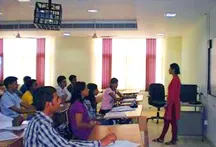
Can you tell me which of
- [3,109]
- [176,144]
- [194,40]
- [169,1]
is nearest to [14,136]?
[3,109]

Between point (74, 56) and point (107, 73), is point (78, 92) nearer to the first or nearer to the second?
point (74, 56)

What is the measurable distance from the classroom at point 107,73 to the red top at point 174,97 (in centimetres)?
2

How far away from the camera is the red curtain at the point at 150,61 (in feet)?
39.2

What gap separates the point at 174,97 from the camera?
6.32 metres

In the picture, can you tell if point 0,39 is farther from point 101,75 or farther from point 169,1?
point 169,1

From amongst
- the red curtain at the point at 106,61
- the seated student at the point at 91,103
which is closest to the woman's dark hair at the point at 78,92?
the seated student at the point at 91,103

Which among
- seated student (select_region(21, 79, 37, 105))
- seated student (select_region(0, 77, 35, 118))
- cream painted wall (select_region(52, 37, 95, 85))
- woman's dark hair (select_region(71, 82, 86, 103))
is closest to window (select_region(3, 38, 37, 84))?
cream painted wall (select_region(52, 37, 95, 85))

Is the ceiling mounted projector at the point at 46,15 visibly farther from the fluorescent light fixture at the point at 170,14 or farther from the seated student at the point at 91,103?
the fluorescent light fixture at the point at 170,14

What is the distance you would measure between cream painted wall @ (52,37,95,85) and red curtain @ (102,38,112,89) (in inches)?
20.7

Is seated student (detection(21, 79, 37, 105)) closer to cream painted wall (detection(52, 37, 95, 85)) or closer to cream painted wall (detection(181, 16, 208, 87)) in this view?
cream painted wall (detection(181, 16, 208, 87))

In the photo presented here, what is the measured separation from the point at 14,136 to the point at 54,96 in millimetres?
1100

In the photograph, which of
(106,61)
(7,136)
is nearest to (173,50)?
(106,61)

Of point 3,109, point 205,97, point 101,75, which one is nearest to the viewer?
point 3,109

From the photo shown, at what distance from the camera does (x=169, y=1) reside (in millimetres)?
5523
